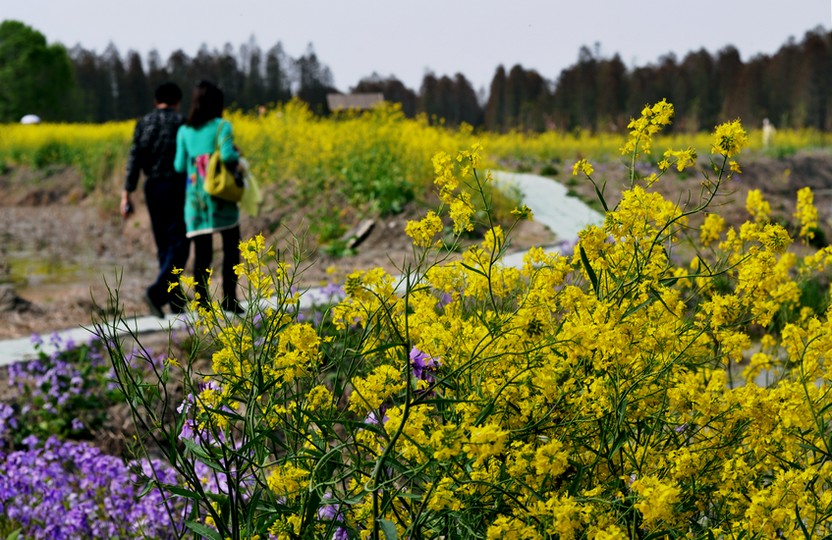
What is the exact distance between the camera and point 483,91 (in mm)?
46125

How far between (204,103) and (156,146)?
2.41ft

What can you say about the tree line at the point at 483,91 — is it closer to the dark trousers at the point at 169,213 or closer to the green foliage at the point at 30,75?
the green foliage at the point at 30,75

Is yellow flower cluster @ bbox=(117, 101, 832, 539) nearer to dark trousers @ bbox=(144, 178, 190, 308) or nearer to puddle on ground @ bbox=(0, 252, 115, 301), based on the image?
dark trousers @ bbox=(144, 178, 190, 308)

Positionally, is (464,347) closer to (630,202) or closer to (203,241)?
(630,202)

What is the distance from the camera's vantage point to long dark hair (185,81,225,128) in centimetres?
585

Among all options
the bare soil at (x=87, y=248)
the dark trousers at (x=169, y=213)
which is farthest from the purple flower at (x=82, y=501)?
the dark trousers at (x=169, y=213)

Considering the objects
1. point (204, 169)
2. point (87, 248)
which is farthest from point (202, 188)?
point (87, 248)

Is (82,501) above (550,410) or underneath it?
underneath

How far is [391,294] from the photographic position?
6.25 ft

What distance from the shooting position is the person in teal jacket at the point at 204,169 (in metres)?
5.87

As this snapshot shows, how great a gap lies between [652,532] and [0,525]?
256 cm

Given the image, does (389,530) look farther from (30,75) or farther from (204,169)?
(30,75)

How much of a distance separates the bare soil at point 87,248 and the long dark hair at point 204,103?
3.02 feet

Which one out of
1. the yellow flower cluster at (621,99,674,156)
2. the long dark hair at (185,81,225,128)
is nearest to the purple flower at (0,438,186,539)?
the yellow flower cluster at (621,99,674,156)
